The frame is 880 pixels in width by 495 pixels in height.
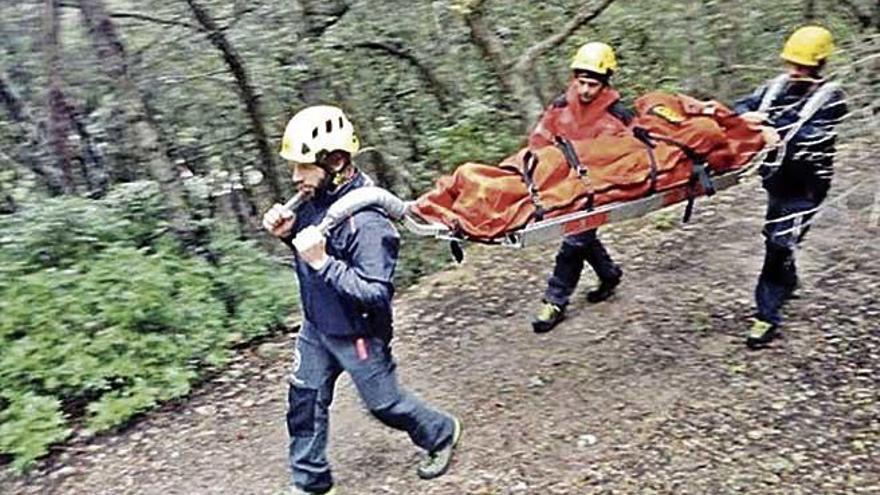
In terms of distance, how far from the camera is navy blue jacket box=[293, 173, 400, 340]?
3781mm

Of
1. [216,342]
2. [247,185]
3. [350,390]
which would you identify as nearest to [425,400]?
[350,390]

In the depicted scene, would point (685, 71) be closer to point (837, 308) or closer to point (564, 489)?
point (837, 308)

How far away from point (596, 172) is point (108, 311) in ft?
10.3

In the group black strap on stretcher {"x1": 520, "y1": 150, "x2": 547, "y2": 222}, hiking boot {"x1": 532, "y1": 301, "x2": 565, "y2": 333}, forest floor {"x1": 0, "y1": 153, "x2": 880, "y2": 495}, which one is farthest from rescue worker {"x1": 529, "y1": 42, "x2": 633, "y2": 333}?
hiking boot {"x1": 532, "y1": 301, "x2": 565, "y2": 333}

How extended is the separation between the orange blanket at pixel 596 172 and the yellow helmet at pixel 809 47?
0.42 meters

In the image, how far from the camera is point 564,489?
4.47m

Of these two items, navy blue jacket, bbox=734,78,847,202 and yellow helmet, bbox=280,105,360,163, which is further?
navy blue jacket, bbox=734,78,847,202

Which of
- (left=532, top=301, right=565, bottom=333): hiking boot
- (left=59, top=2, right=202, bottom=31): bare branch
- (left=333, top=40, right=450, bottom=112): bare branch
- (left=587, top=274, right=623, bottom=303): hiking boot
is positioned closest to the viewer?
Answer: (left=532, top=301, right=565, bottom=333): hiking boot

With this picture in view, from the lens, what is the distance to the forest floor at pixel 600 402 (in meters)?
4.56

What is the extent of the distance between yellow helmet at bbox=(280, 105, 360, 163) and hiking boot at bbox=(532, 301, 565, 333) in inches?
97.6

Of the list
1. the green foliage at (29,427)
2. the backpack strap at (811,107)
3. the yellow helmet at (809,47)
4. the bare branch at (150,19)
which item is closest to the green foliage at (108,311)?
the green foliage at (29,427)

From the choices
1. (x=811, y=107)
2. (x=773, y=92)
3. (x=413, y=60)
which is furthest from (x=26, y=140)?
(x=811, y=107)

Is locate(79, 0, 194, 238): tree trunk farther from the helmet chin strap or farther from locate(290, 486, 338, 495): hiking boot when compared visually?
the helmet chin strap

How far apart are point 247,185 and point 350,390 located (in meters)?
4.20
